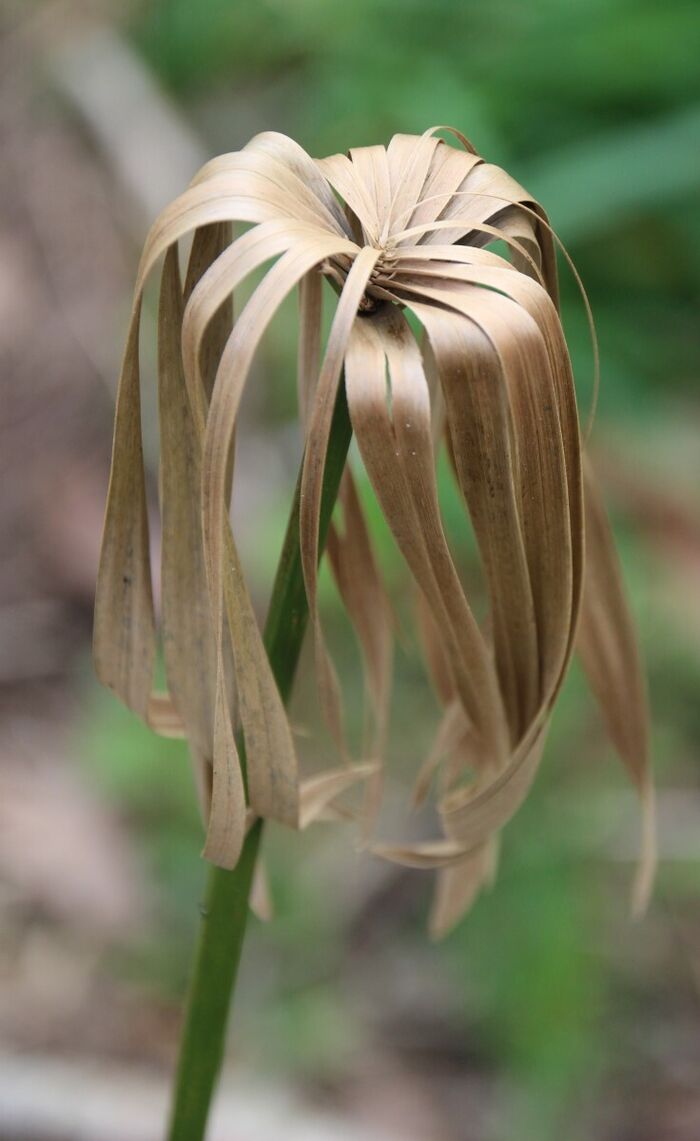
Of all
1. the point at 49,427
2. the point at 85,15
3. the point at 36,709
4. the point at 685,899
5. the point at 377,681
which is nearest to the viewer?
the point at 377,681

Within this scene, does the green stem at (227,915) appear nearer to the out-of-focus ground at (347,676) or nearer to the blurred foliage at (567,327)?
the out-of-focus ground at (347,676)

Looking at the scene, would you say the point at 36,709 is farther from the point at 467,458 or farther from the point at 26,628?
the point at 467,458

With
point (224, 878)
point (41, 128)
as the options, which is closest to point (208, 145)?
point (41, 128)

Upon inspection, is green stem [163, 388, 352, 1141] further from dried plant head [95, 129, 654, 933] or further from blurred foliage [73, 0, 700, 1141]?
blurred foliage [73, 0, 700, 1141]

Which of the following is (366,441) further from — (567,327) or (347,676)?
(567,327)

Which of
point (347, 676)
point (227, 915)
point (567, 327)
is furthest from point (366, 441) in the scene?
point (567, 327)

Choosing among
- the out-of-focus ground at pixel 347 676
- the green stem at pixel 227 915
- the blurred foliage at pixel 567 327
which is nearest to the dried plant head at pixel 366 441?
the green stem at pixel 227 915
